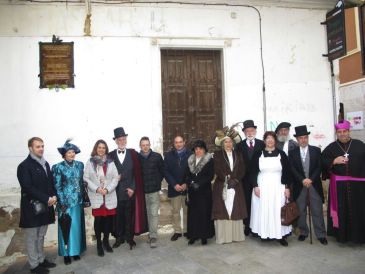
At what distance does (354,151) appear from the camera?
16.9ft

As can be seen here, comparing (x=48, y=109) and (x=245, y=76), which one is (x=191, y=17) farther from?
(x=48, y=109)

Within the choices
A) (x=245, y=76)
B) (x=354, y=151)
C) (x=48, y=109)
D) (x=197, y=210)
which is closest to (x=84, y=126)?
(x=48, y=109)

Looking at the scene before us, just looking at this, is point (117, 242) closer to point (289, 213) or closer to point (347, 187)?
point (289, 213)

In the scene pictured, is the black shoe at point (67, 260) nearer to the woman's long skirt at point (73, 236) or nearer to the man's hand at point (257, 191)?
the woman's long skirt at point (73, 236)

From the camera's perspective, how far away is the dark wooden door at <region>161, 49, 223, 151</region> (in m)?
6.89

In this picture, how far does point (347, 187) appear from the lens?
517 centimetres

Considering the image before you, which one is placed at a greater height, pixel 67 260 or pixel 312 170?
pixel 312 170

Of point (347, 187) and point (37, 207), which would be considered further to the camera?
point (347, 187)

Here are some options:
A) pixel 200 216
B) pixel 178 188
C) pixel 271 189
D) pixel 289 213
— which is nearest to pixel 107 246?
pixel 178 188

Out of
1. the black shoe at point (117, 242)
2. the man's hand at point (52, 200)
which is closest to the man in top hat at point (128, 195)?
the black shoe at point (117, 242)

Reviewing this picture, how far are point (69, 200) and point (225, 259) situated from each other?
2380mm

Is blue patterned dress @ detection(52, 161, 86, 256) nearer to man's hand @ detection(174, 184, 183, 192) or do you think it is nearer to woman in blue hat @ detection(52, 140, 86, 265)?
woman in blue hat @ detection(52, 140, 86, 265)

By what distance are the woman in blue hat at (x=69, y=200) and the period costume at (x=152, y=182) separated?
1022mm

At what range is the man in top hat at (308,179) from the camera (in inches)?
211
